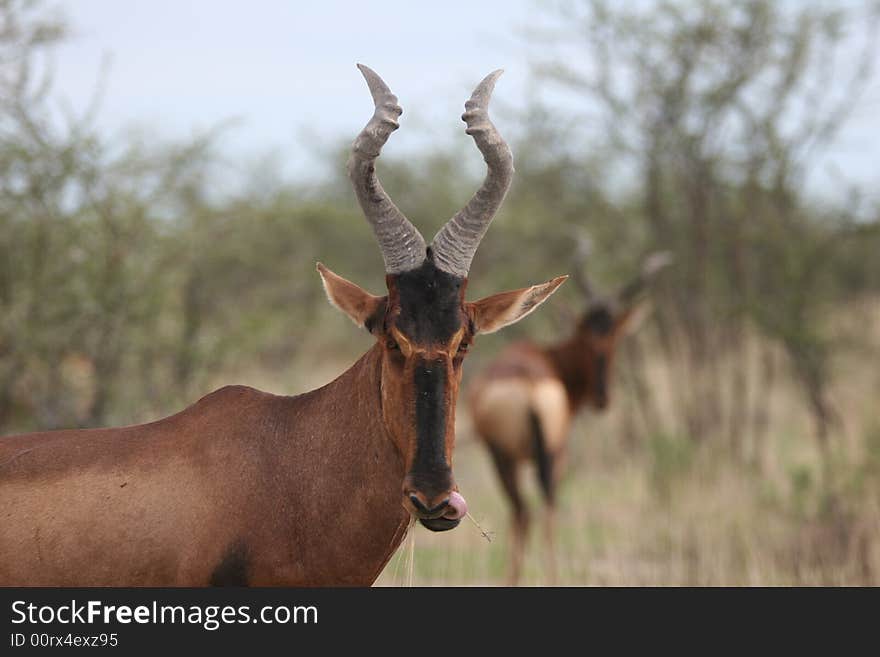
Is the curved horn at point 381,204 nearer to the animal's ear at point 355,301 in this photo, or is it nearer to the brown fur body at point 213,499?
the animal's ear at point 355,301

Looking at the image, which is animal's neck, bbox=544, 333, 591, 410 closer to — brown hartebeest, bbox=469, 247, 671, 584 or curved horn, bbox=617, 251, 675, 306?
brown hartebeest, bbox=469, 247, 671, 584

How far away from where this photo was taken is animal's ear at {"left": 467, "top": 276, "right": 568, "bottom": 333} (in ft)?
14.3

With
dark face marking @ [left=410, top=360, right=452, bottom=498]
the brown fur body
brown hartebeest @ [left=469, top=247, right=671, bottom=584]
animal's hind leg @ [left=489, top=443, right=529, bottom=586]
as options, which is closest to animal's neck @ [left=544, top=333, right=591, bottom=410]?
brown hartebeest @ [left=469, top=247, right=671, bottom=584]

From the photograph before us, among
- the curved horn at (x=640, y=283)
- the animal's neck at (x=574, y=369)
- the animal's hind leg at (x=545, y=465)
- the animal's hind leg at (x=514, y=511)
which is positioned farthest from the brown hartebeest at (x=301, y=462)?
the curved horn at (x=640, y=283)

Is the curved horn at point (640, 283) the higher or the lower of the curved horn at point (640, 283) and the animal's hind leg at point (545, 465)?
the higher

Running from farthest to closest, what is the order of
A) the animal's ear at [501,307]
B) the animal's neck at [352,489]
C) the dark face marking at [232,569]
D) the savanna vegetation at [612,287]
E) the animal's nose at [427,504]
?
the savanna vegetation at [612,287], the animal's ear at [501,307], the animal's neck at [352,489], the dark face marking at [232,569], the animal's nose at [427,504]

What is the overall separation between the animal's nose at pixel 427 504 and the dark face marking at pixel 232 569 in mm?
740

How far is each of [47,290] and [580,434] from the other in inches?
358

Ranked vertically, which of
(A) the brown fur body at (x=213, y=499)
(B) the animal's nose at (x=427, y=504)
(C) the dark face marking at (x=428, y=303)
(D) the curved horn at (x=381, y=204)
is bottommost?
(B) the animal's nose at (x=427, y=504)

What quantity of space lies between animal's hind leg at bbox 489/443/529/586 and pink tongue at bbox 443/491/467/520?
5.55m

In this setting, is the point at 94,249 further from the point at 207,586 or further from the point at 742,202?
the point at 742,202

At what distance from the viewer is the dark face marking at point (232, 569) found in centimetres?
405

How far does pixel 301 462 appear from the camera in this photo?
430 cm

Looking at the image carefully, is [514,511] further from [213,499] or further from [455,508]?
[455,508]
